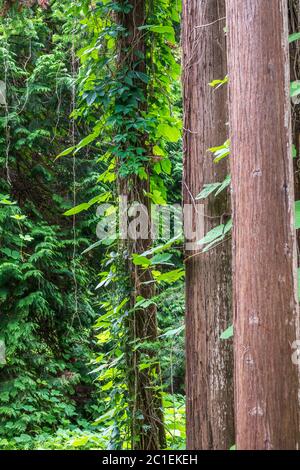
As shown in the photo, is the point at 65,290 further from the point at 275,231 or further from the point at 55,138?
the point at 275,231

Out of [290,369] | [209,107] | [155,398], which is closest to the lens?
[290,369]

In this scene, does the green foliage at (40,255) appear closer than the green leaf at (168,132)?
No

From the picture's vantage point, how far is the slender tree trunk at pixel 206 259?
2469mm

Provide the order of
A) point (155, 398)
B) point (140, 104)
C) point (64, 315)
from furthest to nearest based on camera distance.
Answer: point (64, 315), point (140, 104), point (155, 398)

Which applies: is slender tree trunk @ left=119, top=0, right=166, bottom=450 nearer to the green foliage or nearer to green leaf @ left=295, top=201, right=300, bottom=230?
green leaf @ left=295, top=201, right=300, bottom=230

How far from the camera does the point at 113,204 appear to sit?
4.41 m

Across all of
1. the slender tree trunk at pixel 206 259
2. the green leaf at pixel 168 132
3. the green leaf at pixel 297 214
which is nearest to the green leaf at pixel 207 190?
the slender tree trunk at pixel 206 259

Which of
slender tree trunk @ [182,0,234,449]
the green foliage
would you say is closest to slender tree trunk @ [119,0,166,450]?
slender tree trunk @ [182,0,234,449]

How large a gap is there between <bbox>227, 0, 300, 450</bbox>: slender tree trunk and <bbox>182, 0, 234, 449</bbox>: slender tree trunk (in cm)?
73

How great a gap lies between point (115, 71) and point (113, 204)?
3.21 ft

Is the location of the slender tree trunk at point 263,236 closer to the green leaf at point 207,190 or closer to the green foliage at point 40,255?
the green leaf at point 207,190

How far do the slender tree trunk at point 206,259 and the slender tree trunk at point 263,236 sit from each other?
73 centimetres

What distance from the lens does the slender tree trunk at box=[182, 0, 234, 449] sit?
247 centimetres

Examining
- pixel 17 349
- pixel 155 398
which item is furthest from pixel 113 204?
pixel 17 349
